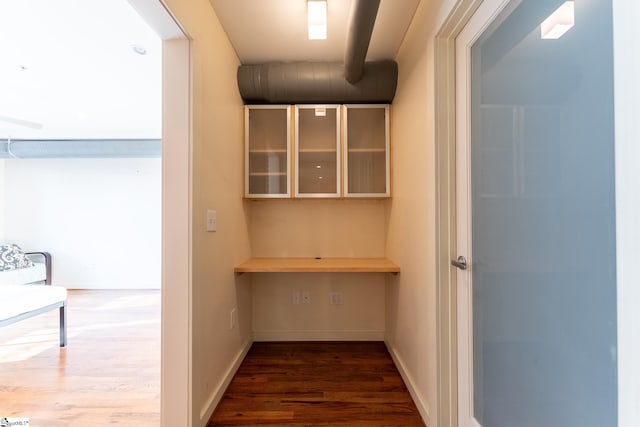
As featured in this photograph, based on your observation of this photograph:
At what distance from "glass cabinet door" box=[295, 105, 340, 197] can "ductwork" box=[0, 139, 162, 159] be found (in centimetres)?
321

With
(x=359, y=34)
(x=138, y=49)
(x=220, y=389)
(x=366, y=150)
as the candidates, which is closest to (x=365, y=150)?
(x=366, y=150)

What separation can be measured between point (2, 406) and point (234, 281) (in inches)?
65.5

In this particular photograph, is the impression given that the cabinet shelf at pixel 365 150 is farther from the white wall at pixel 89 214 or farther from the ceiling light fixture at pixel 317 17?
the white wall at pixel 89 214

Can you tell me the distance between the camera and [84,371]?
2275mm

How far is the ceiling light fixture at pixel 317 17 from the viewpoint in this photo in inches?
66.4

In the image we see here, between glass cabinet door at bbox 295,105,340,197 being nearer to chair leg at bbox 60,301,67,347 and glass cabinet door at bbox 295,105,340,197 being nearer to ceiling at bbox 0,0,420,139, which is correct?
ceiling at bbox 0,0,420,139

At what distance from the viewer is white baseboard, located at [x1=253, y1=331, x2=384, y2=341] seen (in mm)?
2770

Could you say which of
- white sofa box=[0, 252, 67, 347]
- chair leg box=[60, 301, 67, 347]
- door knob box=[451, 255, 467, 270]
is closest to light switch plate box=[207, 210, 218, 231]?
door knob box=[451, 255, 467, 270]

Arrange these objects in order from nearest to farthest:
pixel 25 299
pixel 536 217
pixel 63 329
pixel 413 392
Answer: pixel 536 217, pixel 413 392, pixel 25 299, pixel 63 329

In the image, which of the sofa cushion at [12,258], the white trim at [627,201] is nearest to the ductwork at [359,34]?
the white trim at [627,201]

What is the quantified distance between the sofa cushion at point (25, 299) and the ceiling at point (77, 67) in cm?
208

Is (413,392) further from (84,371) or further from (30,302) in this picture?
(30,302)

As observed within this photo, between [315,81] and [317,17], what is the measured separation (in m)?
0.61

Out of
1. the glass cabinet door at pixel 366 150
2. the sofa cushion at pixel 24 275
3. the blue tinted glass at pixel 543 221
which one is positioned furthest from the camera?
the sofa cushion at pixel 24 275
